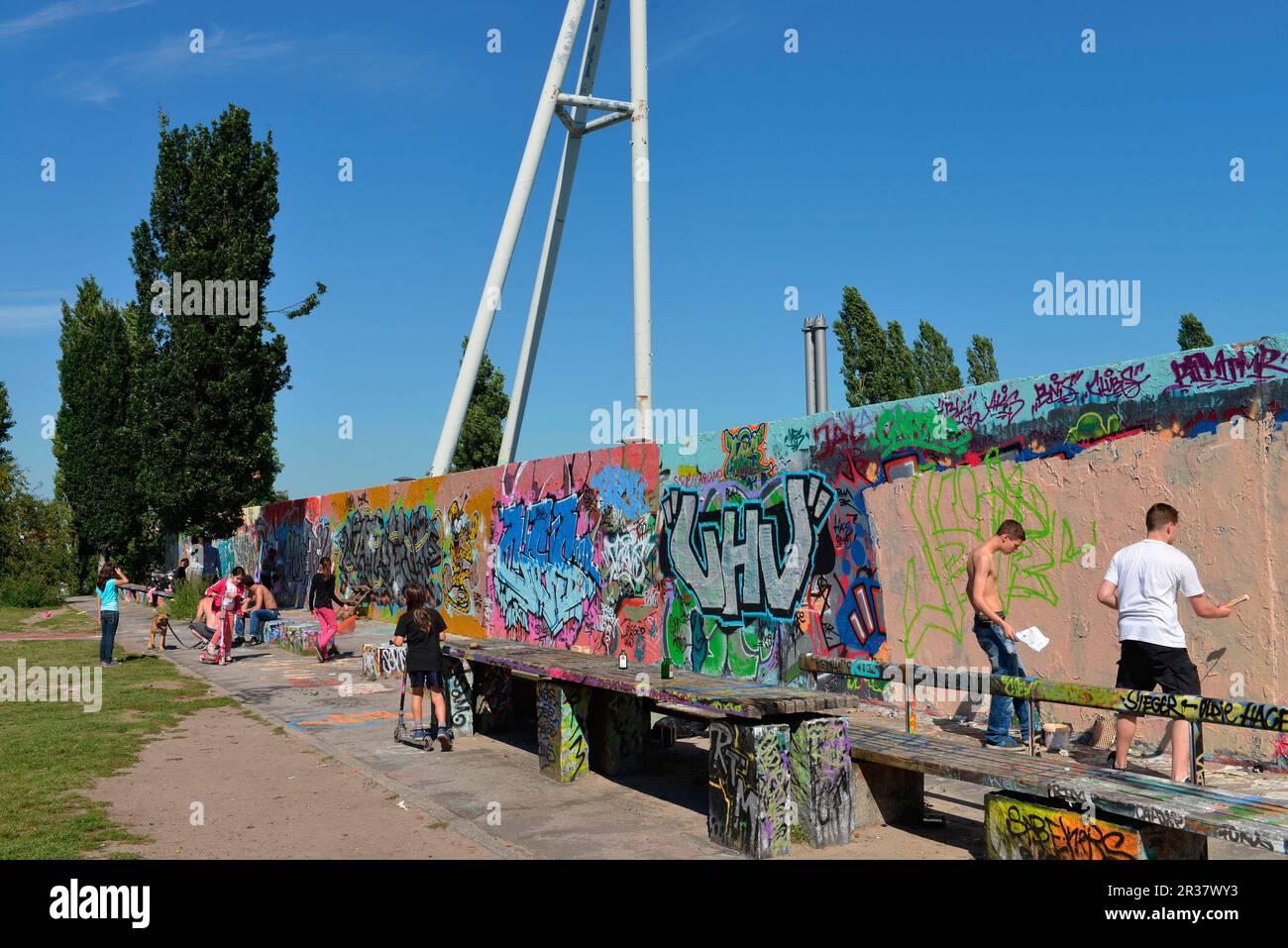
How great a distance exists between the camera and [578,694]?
796 cm

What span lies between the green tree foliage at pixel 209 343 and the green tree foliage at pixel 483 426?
40.8ft

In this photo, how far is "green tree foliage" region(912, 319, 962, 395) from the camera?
44.3m

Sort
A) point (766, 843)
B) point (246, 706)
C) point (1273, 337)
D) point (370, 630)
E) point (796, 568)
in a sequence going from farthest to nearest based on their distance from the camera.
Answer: point (370, 630) → point (246, 706) → point (796, 568) → point (1273, 337) → point (766, 843)

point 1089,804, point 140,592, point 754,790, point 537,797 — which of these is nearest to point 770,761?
point 754,790

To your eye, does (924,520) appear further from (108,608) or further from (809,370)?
(108,608)

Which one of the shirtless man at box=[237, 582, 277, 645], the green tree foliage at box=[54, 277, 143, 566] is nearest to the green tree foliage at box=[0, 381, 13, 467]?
→ the green tree foliage at box=[54, 277, 143, 566]

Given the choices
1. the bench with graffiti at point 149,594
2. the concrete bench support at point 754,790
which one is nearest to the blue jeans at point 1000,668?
the concrete bench support at point 754,790

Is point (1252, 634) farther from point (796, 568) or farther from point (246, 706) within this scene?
point (246, 706)

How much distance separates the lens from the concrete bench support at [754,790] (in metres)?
5.80

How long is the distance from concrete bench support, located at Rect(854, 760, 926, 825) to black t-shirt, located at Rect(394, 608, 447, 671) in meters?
4.17

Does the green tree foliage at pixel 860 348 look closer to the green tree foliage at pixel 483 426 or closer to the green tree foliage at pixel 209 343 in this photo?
the green tree foliage at pixel 483 426

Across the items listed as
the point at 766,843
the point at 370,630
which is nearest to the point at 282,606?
the point at 370,630

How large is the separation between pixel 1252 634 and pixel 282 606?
25.3m
